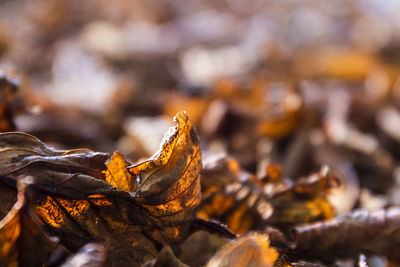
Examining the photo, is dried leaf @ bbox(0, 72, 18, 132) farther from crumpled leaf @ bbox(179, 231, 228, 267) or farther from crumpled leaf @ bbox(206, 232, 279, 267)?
crumpled leaf @ bbox(206, 232, 279, 267)

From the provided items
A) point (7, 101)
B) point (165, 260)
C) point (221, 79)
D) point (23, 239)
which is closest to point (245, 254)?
point (165, 260)

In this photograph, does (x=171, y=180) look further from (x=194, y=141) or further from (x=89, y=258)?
(x=89, y=258)

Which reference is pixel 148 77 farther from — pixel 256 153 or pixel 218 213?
pixel 218 213

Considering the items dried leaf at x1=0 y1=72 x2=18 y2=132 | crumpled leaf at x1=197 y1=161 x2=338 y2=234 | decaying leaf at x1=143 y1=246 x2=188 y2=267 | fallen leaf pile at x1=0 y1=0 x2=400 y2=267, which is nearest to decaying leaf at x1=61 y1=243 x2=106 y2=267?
fallen leaf pile at x1=0 y1=0 x2=400 y2=267

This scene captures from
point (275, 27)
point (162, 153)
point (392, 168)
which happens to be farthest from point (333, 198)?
point (275, 27)

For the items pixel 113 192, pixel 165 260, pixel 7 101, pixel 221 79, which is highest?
pixel 221 79

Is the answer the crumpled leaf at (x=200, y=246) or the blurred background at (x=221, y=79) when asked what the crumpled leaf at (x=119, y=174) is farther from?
the blurred background at (x=221, y=79)
